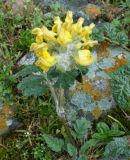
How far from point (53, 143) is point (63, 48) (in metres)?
0.78

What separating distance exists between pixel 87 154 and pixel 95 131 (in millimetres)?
200

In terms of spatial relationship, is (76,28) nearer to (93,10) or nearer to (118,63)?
(118,63)

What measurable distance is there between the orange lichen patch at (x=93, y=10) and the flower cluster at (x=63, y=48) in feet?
4.09

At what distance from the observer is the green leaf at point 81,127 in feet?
10.7

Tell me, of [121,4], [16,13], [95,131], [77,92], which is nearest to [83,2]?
[121,4]

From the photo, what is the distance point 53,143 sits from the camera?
324 cm

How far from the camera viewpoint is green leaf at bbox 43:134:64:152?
3217 mm

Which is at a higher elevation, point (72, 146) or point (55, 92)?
point (55, 92)

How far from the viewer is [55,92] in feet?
10.6

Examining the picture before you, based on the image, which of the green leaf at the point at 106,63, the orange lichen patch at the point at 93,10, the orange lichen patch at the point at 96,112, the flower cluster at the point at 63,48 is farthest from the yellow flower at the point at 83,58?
the orange lichen patch at the point at 93,10

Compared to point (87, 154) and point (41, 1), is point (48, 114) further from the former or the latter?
point (41, 1)

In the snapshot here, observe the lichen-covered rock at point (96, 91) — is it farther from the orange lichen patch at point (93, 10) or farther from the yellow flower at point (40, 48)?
the yellow flower at point (40, 48)

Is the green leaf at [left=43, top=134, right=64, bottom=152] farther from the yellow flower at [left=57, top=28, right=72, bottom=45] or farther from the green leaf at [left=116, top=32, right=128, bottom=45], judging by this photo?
the green leaf at [left=116, top=32, right=128, bottom=45]

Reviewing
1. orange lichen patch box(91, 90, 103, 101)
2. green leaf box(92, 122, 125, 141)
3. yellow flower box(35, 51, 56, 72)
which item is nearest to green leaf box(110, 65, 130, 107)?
green leaf box(92, 122, 125, 141)
